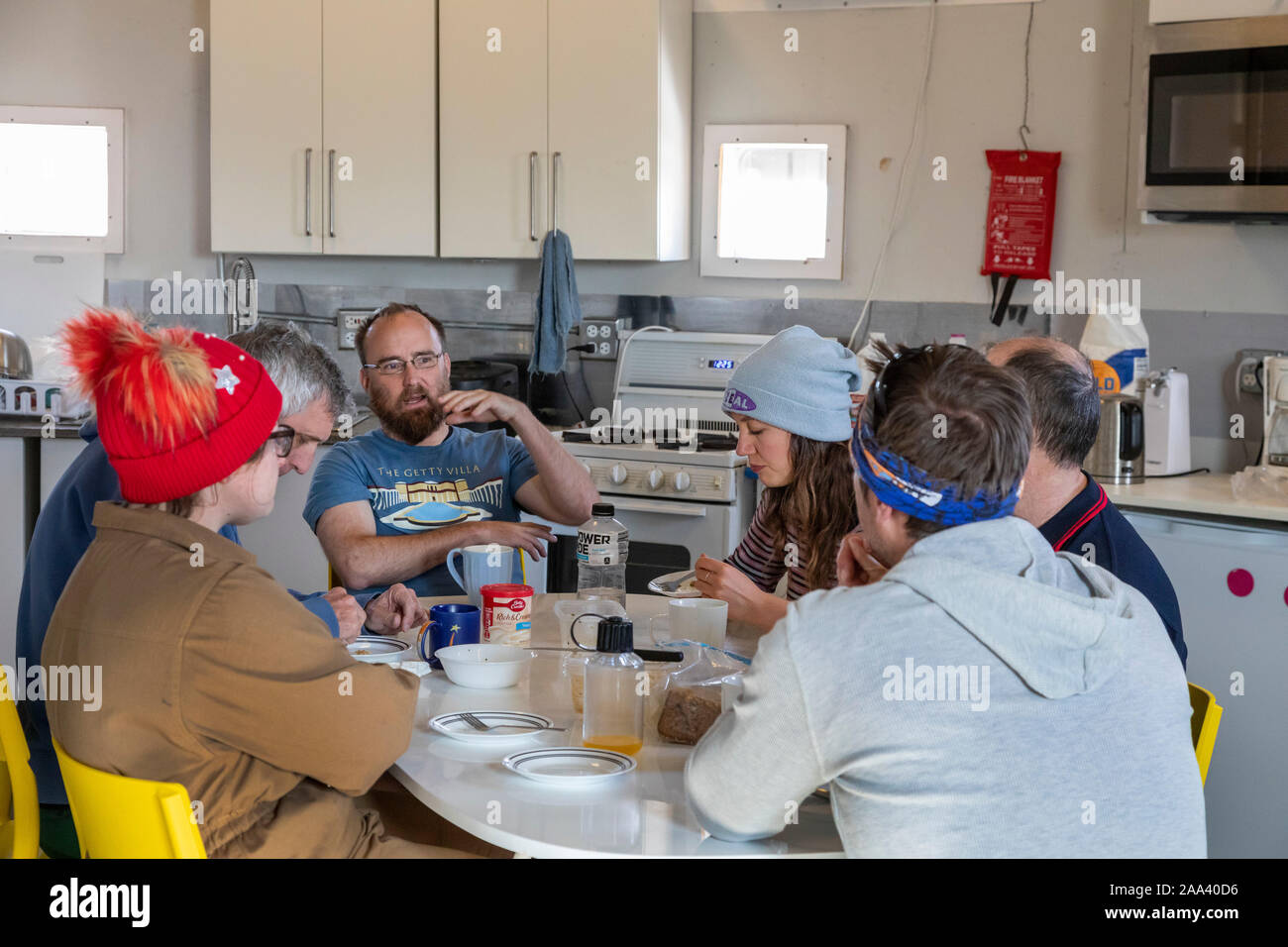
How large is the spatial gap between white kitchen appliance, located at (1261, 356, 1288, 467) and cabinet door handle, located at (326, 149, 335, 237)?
282 cm

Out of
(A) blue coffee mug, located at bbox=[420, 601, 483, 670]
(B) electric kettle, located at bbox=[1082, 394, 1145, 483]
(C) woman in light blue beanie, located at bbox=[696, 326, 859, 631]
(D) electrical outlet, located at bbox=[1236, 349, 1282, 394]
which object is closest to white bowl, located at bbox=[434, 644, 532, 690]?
(A) blue coffee mug, located at bbox=[420, 601, 483, 670]

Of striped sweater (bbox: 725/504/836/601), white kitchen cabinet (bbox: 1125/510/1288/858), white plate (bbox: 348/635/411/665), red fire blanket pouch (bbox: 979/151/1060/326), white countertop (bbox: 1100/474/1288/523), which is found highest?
red fire blanket pouch (bbox: 979/151/1060/326)

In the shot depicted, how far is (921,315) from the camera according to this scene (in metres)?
3.96

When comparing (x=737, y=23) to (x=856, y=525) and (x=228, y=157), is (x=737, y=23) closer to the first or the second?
(x=228, y=157)

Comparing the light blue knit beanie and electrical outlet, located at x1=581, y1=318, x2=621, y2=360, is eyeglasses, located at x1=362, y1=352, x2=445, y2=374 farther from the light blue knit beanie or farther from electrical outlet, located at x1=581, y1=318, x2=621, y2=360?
electrical outlet, located at x1=581, y1=318, x2=621, y2=360

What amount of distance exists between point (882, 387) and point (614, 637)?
51 cm

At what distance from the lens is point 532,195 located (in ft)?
12.8

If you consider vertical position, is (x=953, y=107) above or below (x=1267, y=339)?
above

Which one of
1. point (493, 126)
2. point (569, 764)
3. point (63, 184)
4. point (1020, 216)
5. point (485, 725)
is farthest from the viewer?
point (63, 184)

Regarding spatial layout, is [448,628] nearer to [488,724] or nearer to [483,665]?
[483,665]

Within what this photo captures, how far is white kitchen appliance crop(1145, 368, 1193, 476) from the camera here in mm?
3469

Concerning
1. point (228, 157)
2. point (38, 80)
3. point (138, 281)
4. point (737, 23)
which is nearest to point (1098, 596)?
point (737, 23)

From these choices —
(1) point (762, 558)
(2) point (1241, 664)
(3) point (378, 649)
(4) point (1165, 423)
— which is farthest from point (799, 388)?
(4) point (1165, 423)

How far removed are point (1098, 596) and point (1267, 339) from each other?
104 inches
